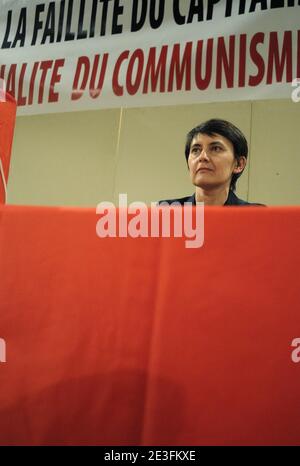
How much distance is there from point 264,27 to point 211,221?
33.6 inches

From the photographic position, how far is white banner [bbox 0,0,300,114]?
104 cm

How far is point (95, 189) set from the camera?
1.72 m

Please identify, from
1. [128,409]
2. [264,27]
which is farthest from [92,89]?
[128,409]

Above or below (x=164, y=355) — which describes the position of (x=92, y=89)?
above

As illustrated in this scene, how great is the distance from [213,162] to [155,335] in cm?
90

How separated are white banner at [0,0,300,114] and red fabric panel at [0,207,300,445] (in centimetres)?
73

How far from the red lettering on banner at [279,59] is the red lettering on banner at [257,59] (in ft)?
0.07

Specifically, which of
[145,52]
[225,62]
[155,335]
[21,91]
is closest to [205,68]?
[225,62]

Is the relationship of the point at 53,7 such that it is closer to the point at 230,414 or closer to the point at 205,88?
the point at 205,88

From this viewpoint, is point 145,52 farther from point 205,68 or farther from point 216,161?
point 216,161

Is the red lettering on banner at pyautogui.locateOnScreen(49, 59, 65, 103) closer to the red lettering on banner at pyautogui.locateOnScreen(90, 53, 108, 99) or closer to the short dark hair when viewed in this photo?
the red lettering on banner at pyautogui.locateOnScreen(90, 53, 108, 99)

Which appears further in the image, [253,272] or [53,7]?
[53,7]

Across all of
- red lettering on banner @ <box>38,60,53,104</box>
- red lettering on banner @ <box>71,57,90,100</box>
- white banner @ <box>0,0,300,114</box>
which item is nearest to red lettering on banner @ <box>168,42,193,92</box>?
white banner @ <box>0,0,300,114</box>
